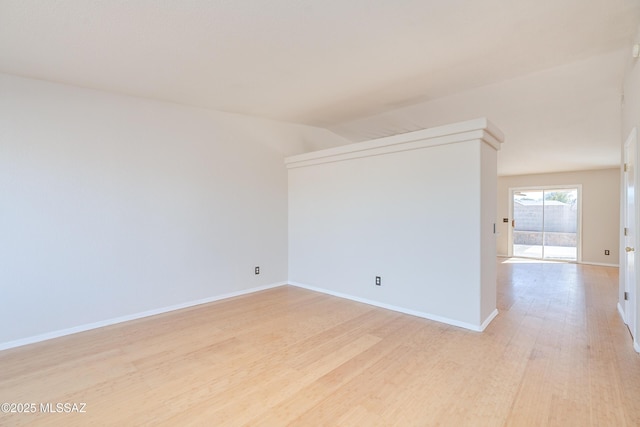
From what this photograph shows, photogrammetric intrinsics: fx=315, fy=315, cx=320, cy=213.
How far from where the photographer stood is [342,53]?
268 cm

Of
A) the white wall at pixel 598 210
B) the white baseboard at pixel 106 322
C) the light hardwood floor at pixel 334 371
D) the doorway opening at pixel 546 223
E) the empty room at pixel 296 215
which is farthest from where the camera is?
the doorway opening at pixel 546 223

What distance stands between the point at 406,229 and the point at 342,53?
200cm

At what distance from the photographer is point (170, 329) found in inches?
126

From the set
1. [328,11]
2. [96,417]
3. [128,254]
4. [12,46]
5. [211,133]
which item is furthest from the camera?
[211,133]

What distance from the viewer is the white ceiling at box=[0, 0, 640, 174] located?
6.82 feet

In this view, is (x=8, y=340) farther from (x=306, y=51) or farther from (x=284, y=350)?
(x=306, y=51)

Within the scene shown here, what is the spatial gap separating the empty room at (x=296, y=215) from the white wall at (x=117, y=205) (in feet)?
0.07

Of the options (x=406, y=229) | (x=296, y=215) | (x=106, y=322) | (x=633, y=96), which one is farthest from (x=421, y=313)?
(x=106, y=322)

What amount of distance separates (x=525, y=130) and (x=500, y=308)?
9.12 feet

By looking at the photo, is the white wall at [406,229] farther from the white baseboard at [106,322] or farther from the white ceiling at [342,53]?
the white baseboard at [106,322]

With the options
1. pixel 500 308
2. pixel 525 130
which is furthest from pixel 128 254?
pixel 525 130

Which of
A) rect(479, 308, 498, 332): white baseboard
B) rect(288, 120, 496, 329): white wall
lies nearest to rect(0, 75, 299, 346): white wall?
rect(288, 120, 496, 329): white wall

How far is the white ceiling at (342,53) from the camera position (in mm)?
2078

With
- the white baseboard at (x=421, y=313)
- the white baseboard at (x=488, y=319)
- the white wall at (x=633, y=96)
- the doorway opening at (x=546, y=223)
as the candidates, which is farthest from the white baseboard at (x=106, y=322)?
the doorway opening at (x=546, y=223)
